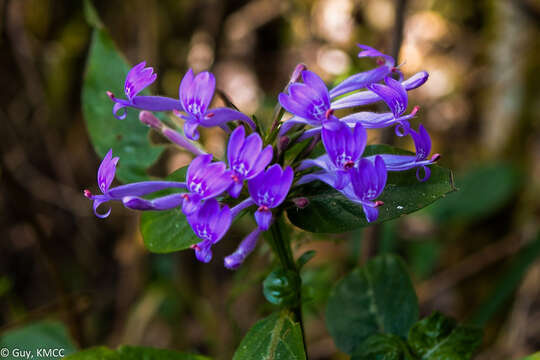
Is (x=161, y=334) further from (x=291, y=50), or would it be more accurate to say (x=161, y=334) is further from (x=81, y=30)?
(x=291, y=50)

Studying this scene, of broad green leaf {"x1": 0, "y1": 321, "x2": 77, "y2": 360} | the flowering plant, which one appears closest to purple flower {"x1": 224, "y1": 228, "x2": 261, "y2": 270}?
the flowering plant

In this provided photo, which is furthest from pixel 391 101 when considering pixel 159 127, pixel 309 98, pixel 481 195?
pixel 481 195

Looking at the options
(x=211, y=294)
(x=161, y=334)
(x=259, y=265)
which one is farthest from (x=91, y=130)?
(x=161, y=334)

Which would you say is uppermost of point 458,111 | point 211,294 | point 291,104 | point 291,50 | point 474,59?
point 291,50

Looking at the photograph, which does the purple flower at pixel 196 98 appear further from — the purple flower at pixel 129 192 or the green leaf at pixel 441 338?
the green leaf at pixel 441 338

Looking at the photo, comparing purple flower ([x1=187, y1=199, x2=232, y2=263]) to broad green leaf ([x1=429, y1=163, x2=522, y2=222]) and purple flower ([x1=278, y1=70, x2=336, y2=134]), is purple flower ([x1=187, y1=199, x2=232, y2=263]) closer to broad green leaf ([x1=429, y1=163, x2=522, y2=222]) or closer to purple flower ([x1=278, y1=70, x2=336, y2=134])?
purple flower ([x1=278, y1=70, x2=336, y2=134])

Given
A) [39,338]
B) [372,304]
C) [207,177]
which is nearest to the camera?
[207,177]

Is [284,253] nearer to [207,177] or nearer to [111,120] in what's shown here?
[207,177]

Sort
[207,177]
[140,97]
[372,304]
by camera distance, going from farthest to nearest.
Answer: [372,304] < [140,97] < [207,177]

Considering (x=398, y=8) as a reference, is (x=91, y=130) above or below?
below
